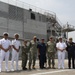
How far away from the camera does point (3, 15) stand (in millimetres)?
38281

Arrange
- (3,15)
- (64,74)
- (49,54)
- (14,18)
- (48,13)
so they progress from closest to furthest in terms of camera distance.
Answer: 1. (64,74)
2. (49,54)
3. (3,15)
4. (14,18)
5. (48,13)

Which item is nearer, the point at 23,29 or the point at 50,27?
the point at 23,29

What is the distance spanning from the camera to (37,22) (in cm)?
4600

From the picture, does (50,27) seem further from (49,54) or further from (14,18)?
(49,54)

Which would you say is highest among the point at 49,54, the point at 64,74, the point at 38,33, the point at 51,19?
the point at 51,19

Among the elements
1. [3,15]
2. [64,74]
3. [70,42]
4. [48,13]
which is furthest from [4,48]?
[48,13]

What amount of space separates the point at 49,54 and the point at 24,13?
28.8 metres

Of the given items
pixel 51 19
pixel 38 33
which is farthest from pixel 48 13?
pixel 38 33

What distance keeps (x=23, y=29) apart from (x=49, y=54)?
90.0ft

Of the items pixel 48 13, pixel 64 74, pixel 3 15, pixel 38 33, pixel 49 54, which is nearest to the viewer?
pixel 64 74

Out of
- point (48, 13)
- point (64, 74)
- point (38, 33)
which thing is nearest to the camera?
point (64, 74)

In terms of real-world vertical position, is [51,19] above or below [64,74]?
above

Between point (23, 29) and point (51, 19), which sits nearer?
point (23, 29)

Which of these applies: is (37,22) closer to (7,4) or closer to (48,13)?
(48,13)
